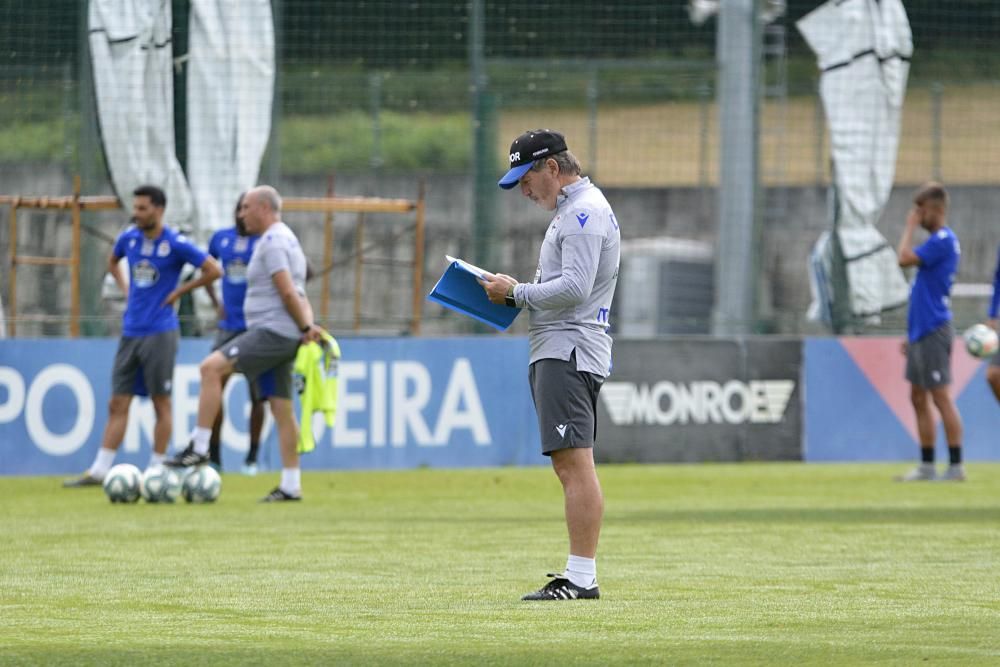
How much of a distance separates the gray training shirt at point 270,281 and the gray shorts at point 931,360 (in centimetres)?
524

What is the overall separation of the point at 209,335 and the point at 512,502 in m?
4.55

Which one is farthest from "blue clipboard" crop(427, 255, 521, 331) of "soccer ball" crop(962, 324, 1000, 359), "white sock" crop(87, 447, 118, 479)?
"soccer ball" crop(962, 324, 1000, 359)

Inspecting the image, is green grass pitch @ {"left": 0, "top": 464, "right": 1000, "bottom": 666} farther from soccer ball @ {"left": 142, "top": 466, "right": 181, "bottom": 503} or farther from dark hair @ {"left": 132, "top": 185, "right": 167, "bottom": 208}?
dark hair @ {"left": 132, "top": 185, "right": 167, "bottom": 208}

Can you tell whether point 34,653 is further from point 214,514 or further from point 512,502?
point 512,502

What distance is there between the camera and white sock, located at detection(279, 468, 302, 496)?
14359 millimetres

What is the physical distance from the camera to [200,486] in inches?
561

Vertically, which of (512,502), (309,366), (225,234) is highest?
(225,234)

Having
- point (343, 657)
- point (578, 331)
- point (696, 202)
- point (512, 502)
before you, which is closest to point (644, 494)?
point (512, 502)

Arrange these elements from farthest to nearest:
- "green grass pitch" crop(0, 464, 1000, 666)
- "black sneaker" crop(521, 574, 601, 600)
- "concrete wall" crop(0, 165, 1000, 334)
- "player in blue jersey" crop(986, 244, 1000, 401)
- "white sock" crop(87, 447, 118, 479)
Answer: "concrete wall" crop(0, 165, 1000, 334)
"player in blue jersey" crop(986, 244, 1000, 401)
"white sock" crop(87, 447, 118, 479)
"black sneaker" crop(521, 574, 601, 600)
"green grass pitch" crop(0, 464, 1000, 666)

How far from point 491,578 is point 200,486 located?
5.19 m

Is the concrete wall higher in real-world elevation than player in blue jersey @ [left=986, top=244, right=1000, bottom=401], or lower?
higher

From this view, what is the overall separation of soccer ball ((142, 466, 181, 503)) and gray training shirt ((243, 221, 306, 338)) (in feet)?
3.88

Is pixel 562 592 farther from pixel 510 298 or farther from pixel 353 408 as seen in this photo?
pixel 353 408

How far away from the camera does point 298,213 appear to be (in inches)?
874
